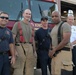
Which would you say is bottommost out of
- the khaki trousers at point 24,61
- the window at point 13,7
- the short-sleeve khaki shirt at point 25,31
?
the khaki trousers at point 24,61

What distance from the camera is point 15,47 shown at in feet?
18.5

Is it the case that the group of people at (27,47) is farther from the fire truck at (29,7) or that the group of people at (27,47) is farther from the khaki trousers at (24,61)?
the fire truck at (29,7)

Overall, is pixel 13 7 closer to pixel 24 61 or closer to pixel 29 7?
pixel 29 7

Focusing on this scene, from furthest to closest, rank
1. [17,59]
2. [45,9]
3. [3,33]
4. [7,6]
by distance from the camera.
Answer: [45,9], [7,6], [17,59], [3,33]

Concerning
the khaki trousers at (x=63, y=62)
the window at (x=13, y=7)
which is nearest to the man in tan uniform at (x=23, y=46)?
the khaki trousers at (x=63, y=62)

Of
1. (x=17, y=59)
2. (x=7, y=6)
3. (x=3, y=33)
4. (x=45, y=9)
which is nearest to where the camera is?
(x=3, y=33)

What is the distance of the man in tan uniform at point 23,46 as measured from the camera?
559cm

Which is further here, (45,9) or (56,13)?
(45,9)

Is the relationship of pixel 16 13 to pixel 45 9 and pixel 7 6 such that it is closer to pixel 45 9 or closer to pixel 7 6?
pixel 7 6

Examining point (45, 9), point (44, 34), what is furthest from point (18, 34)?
point (45, 9)

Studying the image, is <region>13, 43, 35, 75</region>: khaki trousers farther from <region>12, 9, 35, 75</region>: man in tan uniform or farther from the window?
the window

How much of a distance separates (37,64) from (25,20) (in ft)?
4.44

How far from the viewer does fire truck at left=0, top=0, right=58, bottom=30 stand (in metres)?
6.26

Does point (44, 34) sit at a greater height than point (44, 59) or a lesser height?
greater
